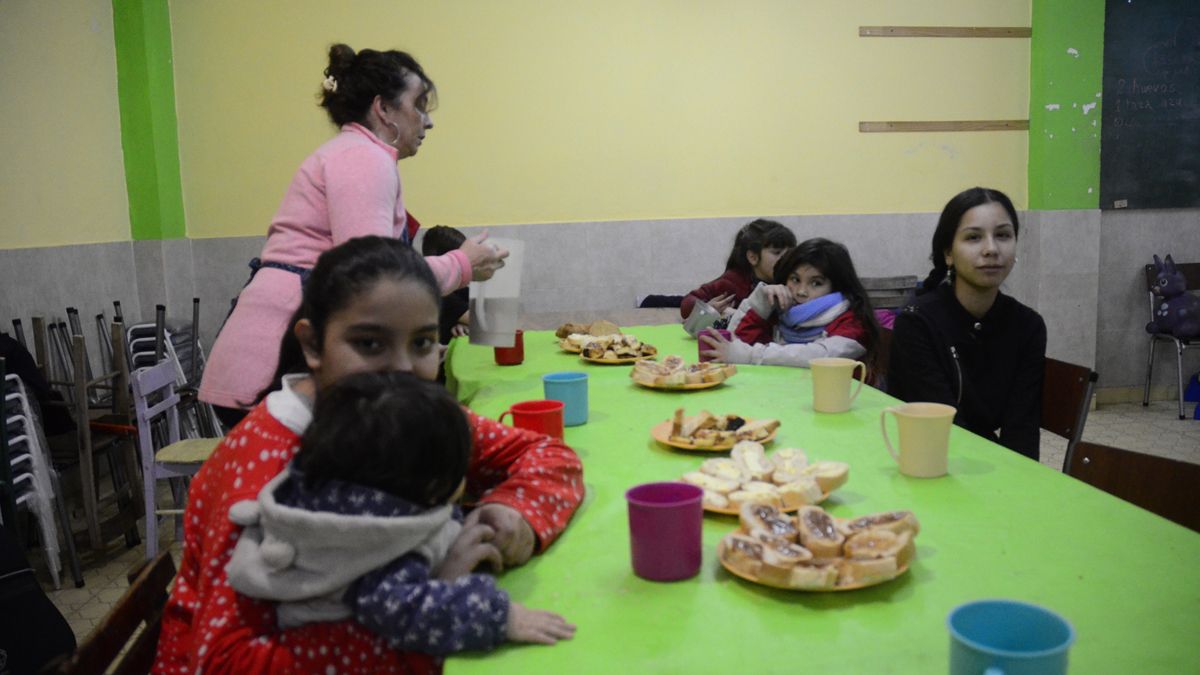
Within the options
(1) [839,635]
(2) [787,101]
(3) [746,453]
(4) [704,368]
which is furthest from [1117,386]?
(1) [839,635]

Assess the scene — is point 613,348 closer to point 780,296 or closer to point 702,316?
point 702,316

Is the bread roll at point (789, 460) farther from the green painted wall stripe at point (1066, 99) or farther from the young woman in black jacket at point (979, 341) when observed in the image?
the green painted wall stripe at point (1066, 99)

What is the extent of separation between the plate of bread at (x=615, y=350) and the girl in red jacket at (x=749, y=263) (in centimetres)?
106

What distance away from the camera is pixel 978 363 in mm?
2227

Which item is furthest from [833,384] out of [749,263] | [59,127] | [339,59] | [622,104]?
[59,127]

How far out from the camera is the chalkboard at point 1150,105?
5.16m

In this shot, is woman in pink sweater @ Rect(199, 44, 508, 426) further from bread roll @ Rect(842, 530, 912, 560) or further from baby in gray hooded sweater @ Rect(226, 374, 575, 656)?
bread roll @ Rect(842, 530, 912, 560)

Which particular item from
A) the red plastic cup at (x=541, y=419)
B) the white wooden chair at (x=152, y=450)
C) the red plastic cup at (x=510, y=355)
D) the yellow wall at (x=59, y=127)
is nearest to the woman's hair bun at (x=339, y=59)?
→ the red plastic cup at (x=510, y=355)

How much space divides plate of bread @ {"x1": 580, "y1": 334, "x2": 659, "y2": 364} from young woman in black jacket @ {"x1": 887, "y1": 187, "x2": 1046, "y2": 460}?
72cm

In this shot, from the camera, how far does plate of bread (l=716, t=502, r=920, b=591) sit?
95 centimetres

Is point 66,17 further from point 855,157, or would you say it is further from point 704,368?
point 855,157

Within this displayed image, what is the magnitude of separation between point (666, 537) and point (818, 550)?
18 centimetres

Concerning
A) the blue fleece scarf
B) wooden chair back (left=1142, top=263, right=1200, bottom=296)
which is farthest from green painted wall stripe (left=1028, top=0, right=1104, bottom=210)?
the blue fleece scarf

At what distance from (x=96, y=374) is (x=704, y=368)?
3.48 metres
